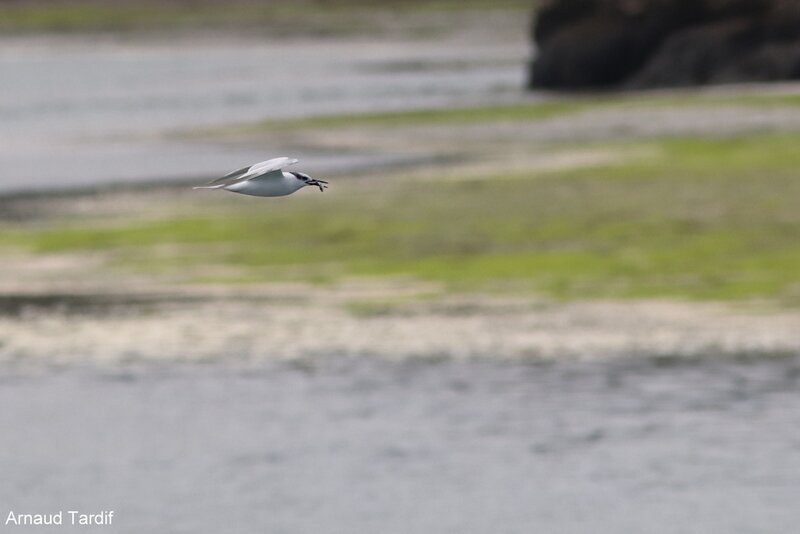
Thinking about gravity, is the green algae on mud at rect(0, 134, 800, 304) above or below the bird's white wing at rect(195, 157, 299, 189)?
below

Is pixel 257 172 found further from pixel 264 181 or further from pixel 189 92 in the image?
pixel 189 92

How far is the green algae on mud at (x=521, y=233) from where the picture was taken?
35.4 m

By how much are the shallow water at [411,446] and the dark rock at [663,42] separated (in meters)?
45.8

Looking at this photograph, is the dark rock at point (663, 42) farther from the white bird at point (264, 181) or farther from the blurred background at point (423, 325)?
the white bird at point (264, 181)

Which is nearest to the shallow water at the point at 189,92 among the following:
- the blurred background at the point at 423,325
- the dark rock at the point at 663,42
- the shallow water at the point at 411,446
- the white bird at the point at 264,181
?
the blurred background at the point at 423,325

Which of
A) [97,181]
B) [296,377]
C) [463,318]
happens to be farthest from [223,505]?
[97,181]

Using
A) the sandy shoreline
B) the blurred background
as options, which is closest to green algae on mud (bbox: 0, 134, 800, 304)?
the blurred background

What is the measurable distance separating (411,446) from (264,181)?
14.2 metres

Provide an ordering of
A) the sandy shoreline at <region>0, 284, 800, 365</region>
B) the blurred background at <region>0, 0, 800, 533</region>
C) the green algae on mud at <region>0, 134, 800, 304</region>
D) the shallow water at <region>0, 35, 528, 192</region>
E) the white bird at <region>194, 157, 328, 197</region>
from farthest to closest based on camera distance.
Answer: the shallow water at <region>0, 35, 528, 192</region>
the green algae on mud at <region>0, 134, 800, 304</region>
the sandy shoreline at <region>0, 284, 800, 365</region>
the blurred background at <region>0, 0, 800, 533</region>
the white bird at <region>194, 157, 328, 197</region>
